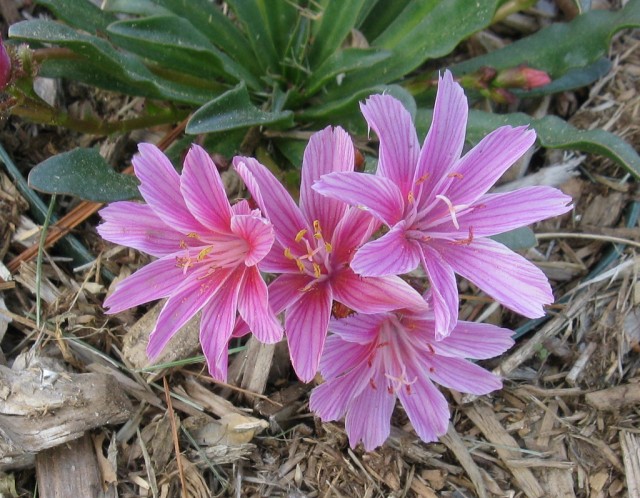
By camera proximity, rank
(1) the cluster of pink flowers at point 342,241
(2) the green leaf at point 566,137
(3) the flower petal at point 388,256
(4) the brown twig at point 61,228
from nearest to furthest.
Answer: (3) the flower petal at point 388,256 → (1) the cluster of pink flowers at point 342,241 → (2) the green leaf at point 566,137 → (4) the brown twig at point 61,228

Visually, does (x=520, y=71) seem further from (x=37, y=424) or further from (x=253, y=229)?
(x=37, y=424)

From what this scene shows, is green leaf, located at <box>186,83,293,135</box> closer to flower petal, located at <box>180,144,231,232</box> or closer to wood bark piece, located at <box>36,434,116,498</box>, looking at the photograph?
flower petal, located at <box>180,144,231,232</box>

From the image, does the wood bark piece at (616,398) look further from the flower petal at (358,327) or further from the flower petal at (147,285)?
the flower petal at (147,285)

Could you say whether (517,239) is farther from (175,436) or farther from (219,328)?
(175,436)

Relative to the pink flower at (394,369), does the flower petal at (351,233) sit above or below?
above

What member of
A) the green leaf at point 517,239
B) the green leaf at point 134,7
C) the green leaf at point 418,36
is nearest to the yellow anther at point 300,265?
the green leaf at point 517,239

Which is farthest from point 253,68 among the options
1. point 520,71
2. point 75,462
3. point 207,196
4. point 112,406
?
point 75,462

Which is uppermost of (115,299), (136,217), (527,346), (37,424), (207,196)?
(207,196)

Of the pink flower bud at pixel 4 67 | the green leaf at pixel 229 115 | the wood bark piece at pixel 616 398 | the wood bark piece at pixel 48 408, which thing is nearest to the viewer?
the pink flower bud at pixel 4 67
